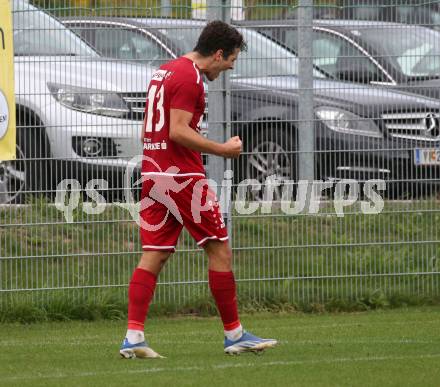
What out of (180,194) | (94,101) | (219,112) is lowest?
(180,194)

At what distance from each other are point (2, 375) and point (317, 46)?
477cm

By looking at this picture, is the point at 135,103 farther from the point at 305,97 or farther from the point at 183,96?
the point at 183,96

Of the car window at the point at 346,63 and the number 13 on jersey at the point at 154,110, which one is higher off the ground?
the car window at the point at 346,63

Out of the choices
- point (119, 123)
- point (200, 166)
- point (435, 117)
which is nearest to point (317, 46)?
point (435, 117)

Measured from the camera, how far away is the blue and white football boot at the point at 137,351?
24.7ft

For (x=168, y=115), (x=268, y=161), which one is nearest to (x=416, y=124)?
(x=268, y=161)

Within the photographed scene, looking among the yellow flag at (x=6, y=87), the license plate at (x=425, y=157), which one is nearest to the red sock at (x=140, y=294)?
the yellow flag at (x=6, y=87)

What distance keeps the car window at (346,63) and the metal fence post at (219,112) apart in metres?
0.80

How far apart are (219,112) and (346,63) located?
117 centimetres

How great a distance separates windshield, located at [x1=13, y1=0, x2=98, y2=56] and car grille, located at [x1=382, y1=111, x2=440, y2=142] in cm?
253

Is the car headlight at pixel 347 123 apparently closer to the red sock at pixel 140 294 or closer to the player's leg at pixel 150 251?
the player's leg at pixel 150 251

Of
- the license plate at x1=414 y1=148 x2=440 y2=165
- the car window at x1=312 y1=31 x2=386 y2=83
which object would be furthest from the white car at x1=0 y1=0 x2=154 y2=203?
the license plate at x1=414 y1=148 x2=440 y2=165

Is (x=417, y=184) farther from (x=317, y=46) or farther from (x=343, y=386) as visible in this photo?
(x=343, y=386)

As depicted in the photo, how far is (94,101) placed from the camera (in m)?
10.3
